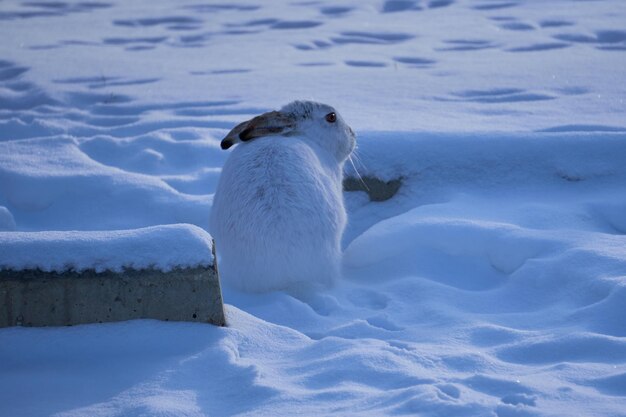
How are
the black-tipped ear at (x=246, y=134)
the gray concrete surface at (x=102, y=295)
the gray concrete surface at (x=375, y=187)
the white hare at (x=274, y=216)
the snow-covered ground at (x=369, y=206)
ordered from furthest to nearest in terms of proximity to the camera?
the gray concrete surface at (x=375, y=187) < the black-tipped ear at (x=246, y=134) < the white hare at (x=274, y=216) < the gray concrete surface at (x=102, y=295) < the snow-covered ground at (x=369, y=206)

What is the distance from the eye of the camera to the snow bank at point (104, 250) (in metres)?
3.01

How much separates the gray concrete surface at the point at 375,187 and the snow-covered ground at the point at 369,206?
6 centimetres

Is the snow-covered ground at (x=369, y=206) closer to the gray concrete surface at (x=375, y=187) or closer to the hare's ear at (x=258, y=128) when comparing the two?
the gray concrete surface at (x=375, y=187)

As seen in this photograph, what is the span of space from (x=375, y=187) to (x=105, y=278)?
99.7 inches

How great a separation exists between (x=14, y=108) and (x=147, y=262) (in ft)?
15.5

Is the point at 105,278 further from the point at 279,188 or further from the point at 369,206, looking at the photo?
the point at 369,206

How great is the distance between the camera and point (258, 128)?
4570 mm

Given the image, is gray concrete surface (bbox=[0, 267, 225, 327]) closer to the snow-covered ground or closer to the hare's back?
the snow-covered ground

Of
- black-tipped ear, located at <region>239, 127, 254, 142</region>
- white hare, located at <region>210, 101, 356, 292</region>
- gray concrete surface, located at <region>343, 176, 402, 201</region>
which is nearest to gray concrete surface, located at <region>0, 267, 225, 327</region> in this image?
white hare, located at <region>210, 101, 356, 292</region>

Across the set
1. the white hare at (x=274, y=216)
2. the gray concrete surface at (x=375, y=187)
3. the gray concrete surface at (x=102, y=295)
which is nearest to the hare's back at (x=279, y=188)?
the white hare at (x=274, y=216)

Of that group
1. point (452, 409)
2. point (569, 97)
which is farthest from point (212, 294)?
point (569, 97)

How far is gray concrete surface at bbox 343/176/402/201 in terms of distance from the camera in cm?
519

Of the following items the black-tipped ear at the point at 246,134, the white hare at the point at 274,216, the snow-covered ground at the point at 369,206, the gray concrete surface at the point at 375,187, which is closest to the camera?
the snow-covered ground at the point at 369,206

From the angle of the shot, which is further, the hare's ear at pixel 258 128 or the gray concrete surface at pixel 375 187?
the gray concrete surface at pixel 375 187
